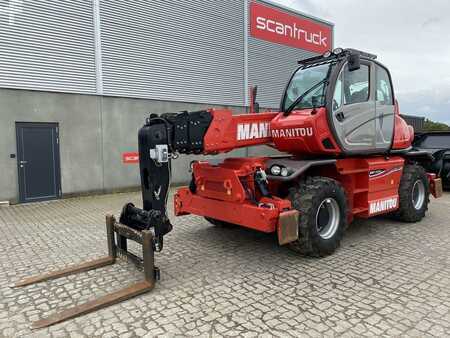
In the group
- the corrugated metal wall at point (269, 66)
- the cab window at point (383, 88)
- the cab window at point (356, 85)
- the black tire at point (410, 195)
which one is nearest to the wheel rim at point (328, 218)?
the cab window at point (356, 85)

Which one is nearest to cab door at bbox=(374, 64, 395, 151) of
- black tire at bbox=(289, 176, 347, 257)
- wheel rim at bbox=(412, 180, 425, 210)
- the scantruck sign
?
wheel rim at bbox=(412, 180, 425, 210)

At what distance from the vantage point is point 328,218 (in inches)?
207

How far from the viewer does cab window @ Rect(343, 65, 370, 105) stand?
18.1 feet

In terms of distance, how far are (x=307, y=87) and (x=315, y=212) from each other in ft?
6.78

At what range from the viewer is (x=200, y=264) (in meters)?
4.83

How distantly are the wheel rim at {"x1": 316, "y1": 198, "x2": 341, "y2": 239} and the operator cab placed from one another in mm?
Answer: 889

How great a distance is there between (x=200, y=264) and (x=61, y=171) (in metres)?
7.22

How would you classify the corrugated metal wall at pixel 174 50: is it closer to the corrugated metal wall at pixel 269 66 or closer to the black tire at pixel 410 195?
the corrugated metal wall at pixel 269 66

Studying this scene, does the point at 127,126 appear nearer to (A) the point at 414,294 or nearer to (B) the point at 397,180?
(B) the point at 397,180

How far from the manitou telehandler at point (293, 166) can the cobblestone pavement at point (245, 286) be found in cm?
29

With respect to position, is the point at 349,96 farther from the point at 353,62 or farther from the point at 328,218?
the point at 328,218

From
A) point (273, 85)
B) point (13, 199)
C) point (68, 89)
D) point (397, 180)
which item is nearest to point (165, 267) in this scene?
point (397, 180)

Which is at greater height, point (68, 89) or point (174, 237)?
point (68, 89)

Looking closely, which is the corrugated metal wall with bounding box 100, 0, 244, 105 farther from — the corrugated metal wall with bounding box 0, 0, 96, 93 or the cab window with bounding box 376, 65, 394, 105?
the cab window with bounding box 376, 65, 394, 105
